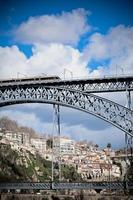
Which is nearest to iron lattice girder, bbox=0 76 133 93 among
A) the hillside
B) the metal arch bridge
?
the metal arch bridge

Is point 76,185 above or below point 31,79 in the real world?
below

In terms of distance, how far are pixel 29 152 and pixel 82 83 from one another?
67.1 m

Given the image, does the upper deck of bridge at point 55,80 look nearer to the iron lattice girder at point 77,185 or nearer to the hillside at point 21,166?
the iron lattice girder at point 77,185

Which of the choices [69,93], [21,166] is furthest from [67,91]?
[21,166]

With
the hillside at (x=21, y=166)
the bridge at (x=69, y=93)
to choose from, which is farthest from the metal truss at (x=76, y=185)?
the hillside at (x=21, y=166)

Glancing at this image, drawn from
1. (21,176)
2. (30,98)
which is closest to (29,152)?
(21,176)

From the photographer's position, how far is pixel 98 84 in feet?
121

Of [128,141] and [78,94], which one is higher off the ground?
[78,94]

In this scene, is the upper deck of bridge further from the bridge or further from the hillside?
the hillside

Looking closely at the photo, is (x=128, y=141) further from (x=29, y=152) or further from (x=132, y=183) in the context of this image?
(x=29, y=152)

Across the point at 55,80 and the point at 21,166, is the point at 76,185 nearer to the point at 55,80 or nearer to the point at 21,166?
the point at 55,80

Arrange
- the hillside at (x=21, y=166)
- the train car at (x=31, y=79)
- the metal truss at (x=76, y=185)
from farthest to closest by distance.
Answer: the hillside at (x=21, y=166) → the train car at (x=31, y=79) → the metal truss at (x=76, y=185)

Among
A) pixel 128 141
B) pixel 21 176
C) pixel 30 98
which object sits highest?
pixel 30 98

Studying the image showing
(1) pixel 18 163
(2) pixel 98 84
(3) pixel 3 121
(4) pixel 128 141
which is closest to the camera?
(4) pixel 128 141
